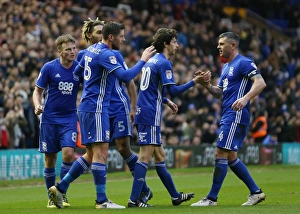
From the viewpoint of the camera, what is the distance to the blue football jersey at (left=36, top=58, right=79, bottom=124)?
44.0ft

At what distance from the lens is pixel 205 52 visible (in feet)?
109

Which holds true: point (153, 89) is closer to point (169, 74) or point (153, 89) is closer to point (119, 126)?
point (169, 74)

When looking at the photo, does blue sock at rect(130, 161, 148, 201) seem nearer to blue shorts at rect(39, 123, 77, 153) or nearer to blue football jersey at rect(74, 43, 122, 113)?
blue football jersey at rect(74, 43, 122, 113)

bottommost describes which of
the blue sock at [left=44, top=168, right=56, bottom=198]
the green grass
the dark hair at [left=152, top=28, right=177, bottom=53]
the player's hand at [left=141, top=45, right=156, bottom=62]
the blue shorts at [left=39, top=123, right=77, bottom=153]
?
the green grass

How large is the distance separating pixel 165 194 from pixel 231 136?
11.1ft

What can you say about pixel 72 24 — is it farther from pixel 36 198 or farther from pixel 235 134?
pixel 235 134

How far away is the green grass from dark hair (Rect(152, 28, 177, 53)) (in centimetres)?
238

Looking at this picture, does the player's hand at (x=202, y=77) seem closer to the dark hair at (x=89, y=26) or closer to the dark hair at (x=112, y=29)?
the dark hair at (x=112, y=29)

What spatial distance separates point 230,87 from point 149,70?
1.31m

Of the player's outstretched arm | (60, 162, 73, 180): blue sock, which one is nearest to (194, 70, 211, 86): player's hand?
the player's outstretched arm

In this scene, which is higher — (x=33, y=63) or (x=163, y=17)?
(x=163, y=17)

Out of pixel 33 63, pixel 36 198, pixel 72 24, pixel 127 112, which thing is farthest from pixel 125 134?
pixel 72 24

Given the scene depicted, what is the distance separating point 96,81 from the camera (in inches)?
486

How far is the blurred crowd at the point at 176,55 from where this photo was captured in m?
22.2
